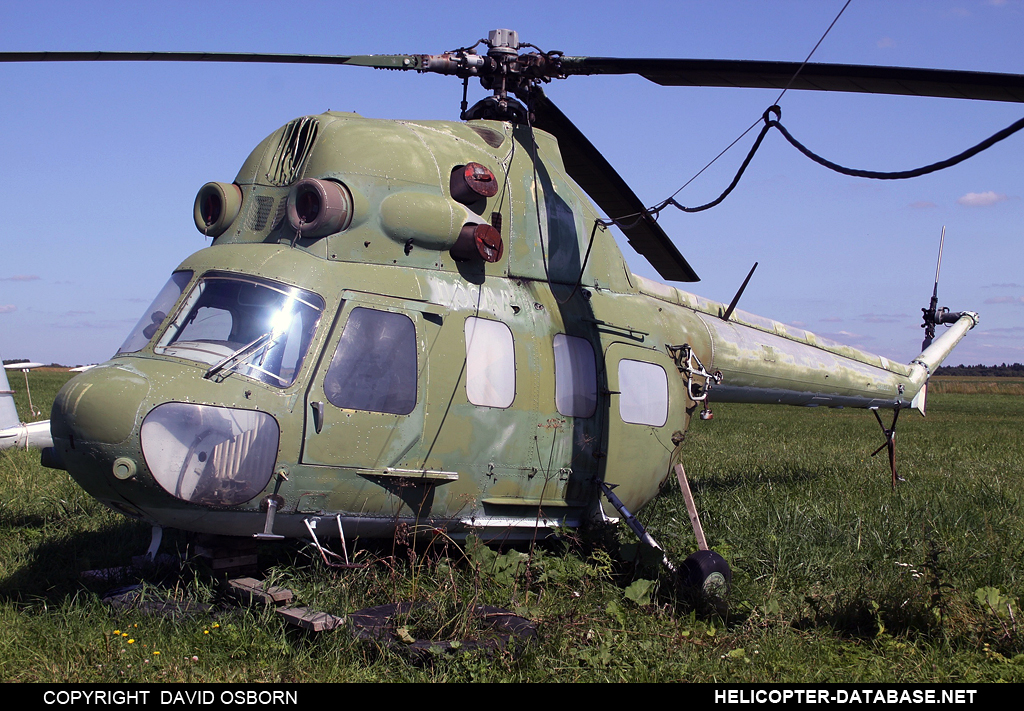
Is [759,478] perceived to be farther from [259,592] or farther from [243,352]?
[243,352]

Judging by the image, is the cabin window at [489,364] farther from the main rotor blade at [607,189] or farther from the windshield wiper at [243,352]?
the main rotor blade at [607,189]

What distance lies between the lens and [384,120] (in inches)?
245

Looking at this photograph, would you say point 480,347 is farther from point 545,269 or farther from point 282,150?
point 282,150

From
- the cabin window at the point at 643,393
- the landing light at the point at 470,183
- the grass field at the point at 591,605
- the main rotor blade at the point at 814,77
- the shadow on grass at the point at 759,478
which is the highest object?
the main rotor blade at the point at 814,77

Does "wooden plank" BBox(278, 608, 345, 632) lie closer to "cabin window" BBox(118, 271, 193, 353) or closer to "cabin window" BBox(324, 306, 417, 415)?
"cabin window" BBox(324, 306, 417, 415)

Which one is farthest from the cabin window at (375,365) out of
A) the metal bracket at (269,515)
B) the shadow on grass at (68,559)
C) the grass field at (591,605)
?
the shadow on grass at (68,559)

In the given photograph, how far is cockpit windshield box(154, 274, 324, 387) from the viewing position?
202 inches

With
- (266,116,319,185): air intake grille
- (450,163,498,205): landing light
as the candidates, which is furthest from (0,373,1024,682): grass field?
(266,116,319,185): air intake grille

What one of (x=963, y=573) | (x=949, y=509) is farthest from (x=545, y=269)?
(x=949, y=509)

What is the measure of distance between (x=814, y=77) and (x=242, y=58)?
374cm

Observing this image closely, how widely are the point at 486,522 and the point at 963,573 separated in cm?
380

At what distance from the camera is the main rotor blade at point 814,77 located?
14.3 ft

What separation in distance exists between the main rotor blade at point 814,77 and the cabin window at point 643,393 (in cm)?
230

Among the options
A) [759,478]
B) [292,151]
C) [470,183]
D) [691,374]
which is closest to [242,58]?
[292,151]
